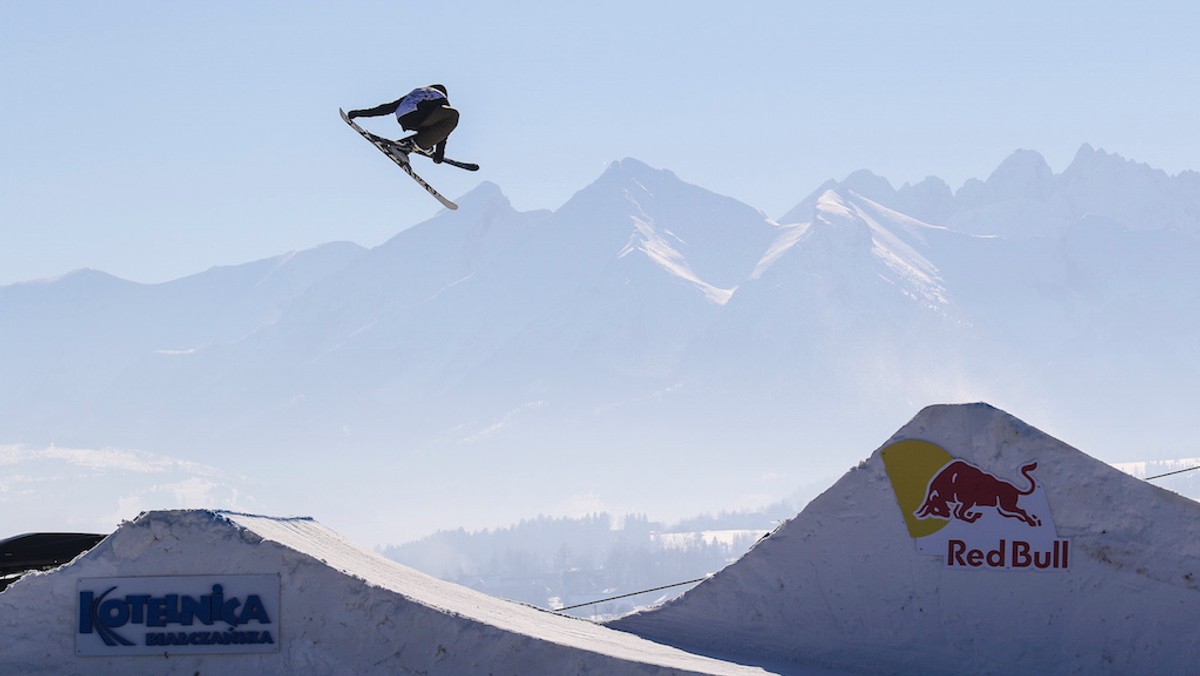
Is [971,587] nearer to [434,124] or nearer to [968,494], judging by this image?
[968,494]

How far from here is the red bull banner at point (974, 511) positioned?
19.9m

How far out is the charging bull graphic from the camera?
2002cm

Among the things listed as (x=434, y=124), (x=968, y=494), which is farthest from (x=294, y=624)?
(x=434, y=124)

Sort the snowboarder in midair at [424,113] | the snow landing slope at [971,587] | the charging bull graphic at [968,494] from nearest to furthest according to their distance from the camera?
1. the snow landing slope at [971,587]
2. the charging bull graphic at [968,494]
3. the snowboarder in midair at [424,113]

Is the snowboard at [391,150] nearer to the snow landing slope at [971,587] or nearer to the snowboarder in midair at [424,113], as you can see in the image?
the snowboarder in midair at [424,113]

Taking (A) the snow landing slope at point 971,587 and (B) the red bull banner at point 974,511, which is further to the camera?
(B) the red bull banner at point 974,511

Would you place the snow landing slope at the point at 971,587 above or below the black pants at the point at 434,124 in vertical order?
below

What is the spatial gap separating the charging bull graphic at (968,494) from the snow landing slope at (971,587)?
11 cm

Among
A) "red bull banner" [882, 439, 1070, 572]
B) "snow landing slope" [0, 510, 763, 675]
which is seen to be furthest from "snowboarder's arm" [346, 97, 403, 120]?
"red bull banner" [882, 439, 1070, 572]

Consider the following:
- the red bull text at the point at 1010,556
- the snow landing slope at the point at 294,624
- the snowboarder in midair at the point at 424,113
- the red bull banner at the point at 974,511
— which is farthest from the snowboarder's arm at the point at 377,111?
the red bull text at the point at 1010,556

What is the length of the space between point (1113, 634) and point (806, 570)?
13.6 ft

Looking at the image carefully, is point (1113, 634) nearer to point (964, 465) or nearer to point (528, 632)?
point (964, 465)

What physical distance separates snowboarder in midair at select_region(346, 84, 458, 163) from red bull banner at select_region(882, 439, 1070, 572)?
9775 millimetres

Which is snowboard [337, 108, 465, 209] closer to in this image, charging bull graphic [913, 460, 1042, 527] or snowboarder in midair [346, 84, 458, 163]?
snowboarder in midair [346, 84, 458, 163]
